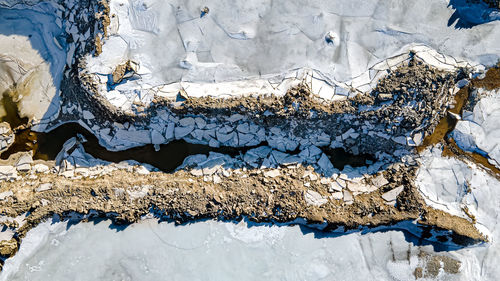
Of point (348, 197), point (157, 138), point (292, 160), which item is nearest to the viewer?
point (348, 197)

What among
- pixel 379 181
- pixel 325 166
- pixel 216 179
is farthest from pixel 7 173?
pixel 379 181

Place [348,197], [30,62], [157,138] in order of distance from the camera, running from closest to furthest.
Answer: [348,197], [157,138], [30,62]

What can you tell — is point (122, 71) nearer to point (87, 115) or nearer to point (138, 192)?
point (87, 115)

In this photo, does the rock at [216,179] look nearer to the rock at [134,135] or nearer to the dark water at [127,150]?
the dark water at [127,150]

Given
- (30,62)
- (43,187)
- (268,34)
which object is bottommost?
(43,187)

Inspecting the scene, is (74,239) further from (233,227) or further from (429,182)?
(429,182)

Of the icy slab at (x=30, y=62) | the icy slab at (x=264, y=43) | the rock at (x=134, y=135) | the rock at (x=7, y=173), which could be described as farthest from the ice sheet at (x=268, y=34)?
the rock at (x=7, y=173)

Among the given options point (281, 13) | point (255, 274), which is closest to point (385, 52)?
point (281, 13)

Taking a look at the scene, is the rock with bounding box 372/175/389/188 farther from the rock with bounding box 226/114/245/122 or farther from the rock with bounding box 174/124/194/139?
the rock with bounding box 174/124/194/139
